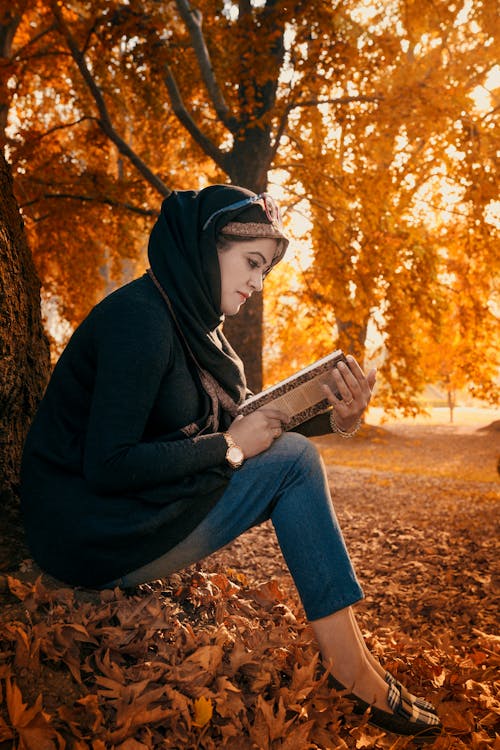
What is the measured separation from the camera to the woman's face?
2.11 m

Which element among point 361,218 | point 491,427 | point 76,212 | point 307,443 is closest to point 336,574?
point 307,443

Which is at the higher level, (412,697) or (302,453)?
(302,453)

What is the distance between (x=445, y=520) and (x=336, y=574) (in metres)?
4.02

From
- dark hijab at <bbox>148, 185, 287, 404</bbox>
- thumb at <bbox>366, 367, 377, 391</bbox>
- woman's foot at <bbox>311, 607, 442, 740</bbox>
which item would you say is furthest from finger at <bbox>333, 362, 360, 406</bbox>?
woman's foot at <bbox>311, 607, 442, 740</bbox>

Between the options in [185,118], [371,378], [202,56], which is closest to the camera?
[371,378]

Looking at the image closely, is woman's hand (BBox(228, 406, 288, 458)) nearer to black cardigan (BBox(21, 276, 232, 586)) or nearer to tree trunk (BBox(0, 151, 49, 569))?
black cardigan (BBox(21, 276, 232, 586))

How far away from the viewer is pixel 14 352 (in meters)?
2.37

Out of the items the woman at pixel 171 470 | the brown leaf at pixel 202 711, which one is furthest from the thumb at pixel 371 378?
the brown leaf at pixel 202 711

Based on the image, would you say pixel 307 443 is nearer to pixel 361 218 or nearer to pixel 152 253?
pixel 152 253

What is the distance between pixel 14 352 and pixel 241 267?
1.03 meters

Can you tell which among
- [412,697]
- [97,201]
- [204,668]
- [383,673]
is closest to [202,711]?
[204,668]

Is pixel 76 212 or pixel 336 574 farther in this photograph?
pixel 76 212

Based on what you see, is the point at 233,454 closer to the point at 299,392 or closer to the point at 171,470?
the point at 171,470

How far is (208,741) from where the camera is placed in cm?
158
